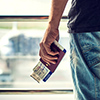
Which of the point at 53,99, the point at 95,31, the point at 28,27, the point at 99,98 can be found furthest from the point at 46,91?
the point at 95,31

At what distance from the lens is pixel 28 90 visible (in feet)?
4.64

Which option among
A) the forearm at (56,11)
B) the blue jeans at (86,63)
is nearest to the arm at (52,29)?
the forearm at (56,11)

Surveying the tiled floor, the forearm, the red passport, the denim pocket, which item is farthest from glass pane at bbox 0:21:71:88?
the denim pocket

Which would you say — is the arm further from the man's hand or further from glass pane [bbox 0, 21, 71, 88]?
glass pane [bbox 0, 21, 71, 88]

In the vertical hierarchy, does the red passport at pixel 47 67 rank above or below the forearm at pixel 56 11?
below

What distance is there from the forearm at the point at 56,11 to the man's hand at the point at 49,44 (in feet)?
0.09

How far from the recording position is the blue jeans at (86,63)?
0.57m

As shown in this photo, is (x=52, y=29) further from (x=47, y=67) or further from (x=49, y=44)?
(x=47, y=67)

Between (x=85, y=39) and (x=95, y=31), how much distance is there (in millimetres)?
45

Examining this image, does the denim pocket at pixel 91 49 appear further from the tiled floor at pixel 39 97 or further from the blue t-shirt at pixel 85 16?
the tiled floor at pixel 39 97

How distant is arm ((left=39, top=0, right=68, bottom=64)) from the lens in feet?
2.10

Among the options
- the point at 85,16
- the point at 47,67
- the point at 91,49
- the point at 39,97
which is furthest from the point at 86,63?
the point at 39,97

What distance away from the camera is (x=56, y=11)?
2.14 feet

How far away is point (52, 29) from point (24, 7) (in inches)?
29.2
